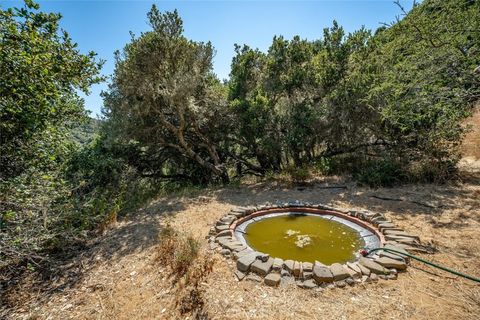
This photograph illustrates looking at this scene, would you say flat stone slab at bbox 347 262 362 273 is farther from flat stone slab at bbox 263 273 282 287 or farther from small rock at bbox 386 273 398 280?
flat stone slab at bbox 263 273 282 287

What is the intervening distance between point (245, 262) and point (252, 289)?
424 mm

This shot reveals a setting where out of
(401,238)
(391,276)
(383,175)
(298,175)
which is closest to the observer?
(391,276)

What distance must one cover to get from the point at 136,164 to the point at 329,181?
22.5ft

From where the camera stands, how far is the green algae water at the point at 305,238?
3558mm

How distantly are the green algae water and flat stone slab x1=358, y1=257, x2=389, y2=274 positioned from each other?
0.31m

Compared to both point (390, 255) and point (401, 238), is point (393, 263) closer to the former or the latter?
point (390, 255)

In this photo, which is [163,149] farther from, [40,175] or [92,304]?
[92,304]

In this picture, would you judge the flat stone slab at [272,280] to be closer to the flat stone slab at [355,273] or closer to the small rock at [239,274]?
the small rock at [239,274]

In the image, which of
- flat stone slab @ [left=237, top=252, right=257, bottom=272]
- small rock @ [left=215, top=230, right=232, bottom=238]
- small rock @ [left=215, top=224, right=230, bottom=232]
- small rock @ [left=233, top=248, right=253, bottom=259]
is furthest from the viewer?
small rock @ [left=215, top=224, right=230, bottom=232]

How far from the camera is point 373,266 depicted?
9.77 feet

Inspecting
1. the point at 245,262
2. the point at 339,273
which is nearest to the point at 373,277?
the point at 339,273

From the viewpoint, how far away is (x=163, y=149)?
8930mm

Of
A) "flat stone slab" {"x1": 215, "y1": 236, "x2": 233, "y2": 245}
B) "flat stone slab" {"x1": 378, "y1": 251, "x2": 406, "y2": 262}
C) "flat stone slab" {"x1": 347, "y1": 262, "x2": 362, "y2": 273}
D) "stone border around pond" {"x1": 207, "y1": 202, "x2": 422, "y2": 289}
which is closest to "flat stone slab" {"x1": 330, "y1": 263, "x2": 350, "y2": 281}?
"stone border around pond" {"x1": 207, "y1": 202, "x2": 422, "y2": 289}

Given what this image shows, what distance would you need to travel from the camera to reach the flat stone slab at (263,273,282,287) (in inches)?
110
